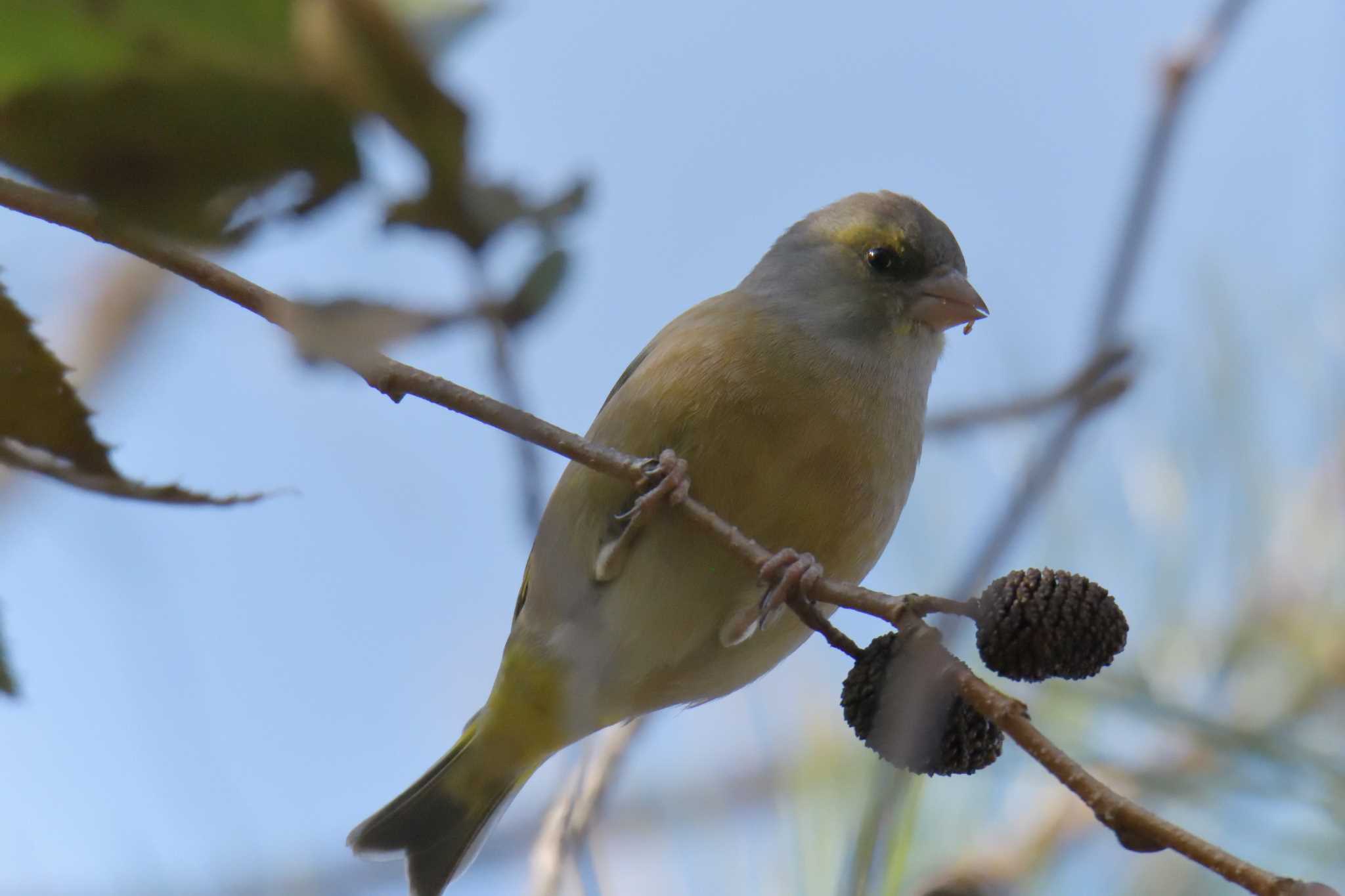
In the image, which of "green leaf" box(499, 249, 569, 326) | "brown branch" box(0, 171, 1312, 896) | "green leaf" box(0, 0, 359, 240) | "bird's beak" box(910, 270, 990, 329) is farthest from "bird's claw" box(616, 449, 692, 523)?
"green leaf" box(0, 0, 359, 240)

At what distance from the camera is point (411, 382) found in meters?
1.53

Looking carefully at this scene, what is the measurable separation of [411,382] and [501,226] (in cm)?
90

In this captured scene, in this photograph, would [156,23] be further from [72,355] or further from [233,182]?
[72,355]

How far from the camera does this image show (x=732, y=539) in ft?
5.67

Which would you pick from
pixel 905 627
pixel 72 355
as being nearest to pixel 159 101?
pixel 905 627

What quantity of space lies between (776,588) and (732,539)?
241 millimetres

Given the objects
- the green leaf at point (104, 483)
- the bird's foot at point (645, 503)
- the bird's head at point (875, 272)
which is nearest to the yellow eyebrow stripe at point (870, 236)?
the bird's head at point (875, 272)

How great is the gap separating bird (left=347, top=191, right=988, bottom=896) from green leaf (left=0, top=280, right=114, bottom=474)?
4.06ft

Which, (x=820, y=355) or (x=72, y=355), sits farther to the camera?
(x=72, y=355)

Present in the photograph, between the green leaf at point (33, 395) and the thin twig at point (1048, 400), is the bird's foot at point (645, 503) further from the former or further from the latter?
the green leaf at point (33, 395)

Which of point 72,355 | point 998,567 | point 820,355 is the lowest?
point 998,567

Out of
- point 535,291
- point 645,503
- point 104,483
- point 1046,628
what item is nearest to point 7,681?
point 104,483

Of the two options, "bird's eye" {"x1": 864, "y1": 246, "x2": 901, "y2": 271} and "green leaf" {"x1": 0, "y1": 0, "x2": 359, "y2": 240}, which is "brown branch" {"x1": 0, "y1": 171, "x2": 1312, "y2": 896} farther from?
"bird's eye" {"x1": 864, "y1": 246, "x2": 901, "y2": 271}

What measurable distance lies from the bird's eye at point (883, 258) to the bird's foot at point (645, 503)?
36.9 inches
